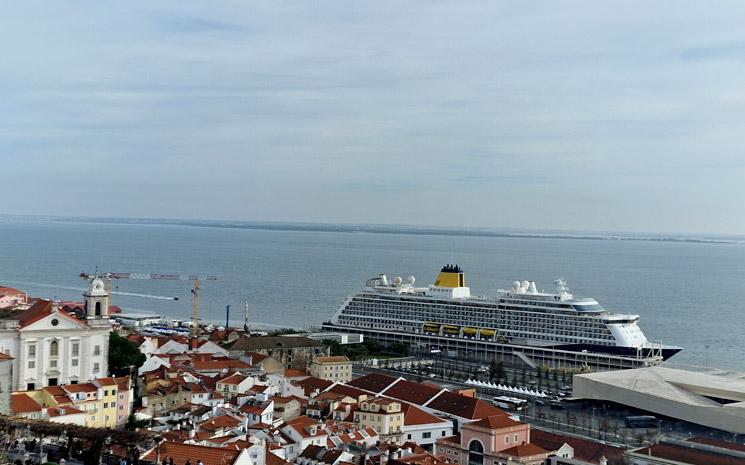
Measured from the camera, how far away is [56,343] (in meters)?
28.1

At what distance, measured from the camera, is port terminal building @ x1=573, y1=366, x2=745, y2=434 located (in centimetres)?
2869

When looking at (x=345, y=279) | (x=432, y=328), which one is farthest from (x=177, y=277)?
(x=432, y=328)

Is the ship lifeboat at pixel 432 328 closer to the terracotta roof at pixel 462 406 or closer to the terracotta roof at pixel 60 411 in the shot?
the terracotta roof at pixel 462 406

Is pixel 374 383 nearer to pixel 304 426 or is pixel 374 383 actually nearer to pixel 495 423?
pixel 495 423

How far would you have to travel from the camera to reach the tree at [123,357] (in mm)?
30411

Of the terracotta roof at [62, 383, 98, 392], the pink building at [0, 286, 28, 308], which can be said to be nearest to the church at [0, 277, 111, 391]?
the terracotta roof at [62, 383, 98, 392]

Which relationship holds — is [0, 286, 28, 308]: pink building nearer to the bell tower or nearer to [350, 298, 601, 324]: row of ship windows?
the bell tower

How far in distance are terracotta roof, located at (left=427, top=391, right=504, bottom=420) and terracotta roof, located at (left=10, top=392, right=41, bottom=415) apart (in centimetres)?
1083

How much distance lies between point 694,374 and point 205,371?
18050mm

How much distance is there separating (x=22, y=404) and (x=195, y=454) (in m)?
8.07

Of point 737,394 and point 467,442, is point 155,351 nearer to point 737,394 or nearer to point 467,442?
point 467,442

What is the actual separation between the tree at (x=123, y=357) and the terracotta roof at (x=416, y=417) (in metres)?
10.2

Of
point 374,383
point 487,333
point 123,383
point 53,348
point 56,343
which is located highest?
point 56,343


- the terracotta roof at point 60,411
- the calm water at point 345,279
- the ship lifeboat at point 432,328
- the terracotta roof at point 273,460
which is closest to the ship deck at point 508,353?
the ship lifeboat at point 432,328
